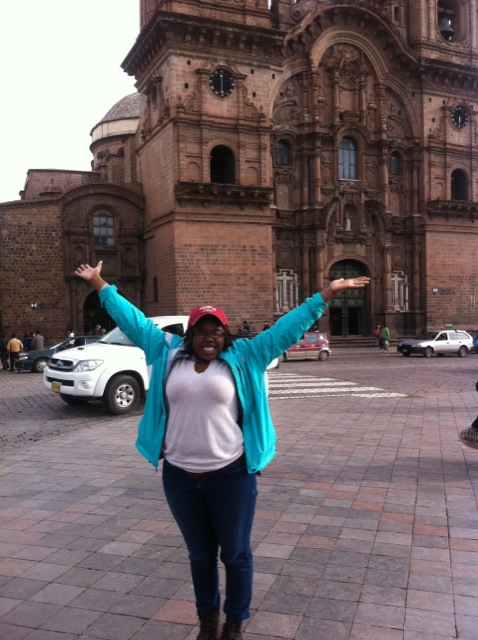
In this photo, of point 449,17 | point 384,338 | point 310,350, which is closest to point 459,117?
point 449,17

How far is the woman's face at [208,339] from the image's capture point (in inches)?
128

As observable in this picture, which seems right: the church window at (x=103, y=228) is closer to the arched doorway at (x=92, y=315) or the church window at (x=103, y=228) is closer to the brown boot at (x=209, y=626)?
the arched doorway at (x=92, y=315)

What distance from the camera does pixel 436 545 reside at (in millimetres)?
4875

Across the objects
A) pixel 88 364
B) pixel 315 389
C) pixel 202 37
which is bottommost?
pixel 315 389

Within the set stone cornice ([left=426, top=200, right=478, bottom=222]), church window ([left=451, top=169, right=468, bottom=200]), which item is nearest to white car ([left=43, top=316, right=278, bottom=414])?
stone cornice ([left=426, top=200, right=478, bottom=222])

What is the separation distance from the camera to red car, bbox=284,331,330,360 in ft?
88.8

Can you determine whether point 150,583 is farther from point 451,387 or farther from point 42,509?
point 451,387

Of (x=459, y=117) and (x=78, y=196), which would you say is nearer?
(x=78, y=196)

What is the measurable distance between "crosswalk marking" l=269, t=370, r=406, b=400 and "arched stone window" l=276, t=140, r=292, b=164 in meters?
19.6

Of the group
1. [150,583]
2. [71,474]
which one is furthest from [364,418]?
[150,583]

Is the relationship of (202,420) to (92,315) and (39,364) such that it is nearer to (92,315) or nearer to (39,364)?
(39,364)

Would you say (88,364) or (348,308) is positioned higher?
(348,308)

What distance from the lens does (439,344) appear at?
1153 inches

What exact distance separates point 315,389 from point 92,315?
20605 mm
